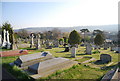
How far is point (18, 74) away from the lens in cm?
805

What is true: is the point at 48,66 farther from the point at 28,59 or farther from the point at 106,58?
the point at 106,58

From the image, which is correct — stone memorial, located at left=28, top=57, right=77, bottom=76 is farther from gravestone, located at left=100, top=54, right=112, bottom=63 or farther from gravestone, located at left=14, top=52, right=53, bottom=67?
gravestone, located at left=100, top=54, right=112, bottom=63

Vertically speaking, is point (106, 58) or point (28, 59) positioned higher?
point (28, 59)

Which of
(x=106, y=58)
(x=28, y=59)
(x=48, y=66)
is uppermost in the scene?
(x=28, y=59)

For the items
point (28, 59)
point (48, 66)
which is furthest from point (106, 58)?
point (28, 59)

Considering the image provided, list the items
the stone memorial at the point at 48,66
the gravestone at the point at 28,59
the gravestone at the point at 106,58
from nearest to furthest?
the stone memorial at the point at 48,66
the gravestone at the point at 28,59
the gravestone at the point at 106,58

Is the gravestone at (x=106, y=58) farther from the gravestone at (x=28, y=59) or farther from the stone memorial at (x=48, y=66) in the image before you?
the gravestone at (x=28, y=59)

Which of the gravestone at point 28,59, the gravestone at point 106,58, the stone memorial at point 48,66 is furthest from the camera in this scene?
the gravestone at point 106,58

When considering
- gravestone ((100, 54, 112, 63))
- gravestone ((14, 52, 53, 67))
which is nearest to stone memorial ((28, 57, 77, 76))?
gravestone ((14, 52, 53, 67))

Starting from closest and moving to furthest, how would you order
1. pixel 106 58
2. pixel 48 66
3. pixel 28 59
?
pixel 48 66, pixel 28 59, pixel 106 58

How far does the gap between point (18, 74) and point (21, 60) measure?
1863 mm

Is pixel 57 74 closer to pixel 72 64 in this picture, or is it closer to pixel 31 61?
pixel 72 64

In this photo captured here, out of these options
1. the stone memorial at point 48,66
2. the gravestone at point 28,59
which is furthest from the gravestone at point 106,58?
the gravestone at point 28,59

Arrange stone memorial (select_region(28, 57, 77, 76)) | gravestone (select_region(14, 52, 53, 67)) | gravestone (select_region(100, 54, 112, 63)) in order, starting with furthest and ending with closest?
gravestone (select_region(100, 54, 112, 63)) < gravestone (select_region(14, 52, 53, 67)) < stone memorial (select_region(28, 57, 77, 76))
